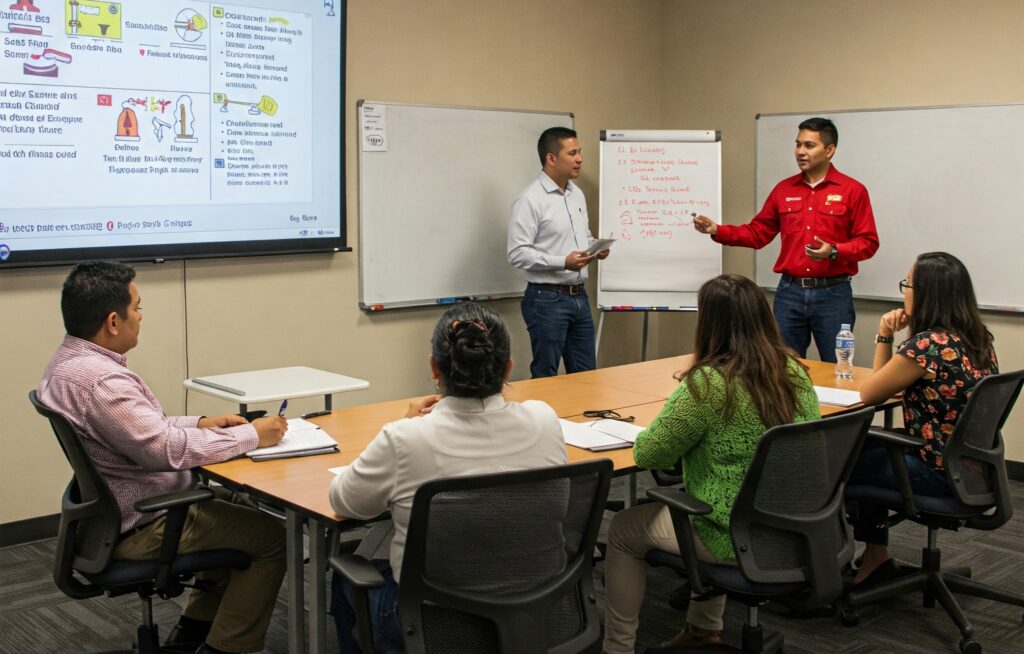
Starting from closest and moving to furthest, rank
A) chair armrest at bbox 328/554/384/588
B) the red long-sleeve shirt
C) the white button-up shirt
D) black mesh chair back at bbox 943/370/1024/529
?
chair armrest at bbox 328/554/384/588
black mesh chair back at bbox 943/370/1024/529
the red long-sleeve shirt
the white button-up shirt

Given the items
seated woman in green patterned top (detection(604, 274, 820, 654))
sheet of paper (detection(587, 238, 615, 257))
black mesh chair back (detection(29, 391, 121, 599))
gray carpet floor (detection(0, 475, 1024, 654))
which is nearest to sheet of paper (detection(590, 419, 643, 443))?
seated woman in green patterned top (detection(604, 274, 820, 654))

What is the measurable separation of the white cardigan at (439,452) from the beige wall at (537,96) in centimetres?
246

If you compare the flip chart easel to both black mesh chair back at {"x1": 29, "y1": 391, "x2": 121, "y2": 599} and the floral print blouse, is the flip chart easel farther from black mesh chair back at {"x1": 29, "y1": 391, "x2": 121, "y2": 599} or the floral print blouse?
black mesh chair back at {"x1": 29, "y1": 391, "x2": 121, "y2": 599}

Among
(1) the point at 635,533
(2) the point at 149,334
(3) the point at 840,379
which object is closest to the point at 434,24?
(2) the point at 149,334

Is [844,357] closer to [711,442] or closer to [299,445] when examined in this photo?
[711,442]

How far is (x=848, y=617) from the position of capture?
3316 millimetres

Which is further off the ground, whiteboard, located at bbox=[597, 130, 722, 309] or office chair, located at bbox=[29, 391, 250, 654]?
whiteboard, located at bbox=[597, 130, 722, 309]

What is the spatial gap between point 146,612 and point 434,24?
3.44m

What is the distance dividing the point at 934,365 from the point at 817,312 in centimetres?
206

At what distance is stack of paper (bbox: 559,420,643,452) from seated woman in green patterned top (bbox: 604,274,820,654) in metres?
0.22

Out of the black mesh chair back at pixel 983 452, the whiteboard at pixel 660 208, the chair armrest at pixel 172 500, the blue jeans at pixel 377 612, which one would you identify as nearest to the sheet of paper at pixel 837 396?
the black mesh chair back at pixel 983 452

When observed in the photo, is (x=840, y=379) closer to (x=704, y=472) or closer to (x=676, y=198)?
(x=704, y=472)

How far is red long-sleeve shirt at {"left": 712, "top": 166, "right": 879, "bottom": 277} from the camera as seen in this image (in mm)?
5059

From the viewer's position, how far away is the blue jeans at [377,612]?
2.12m
